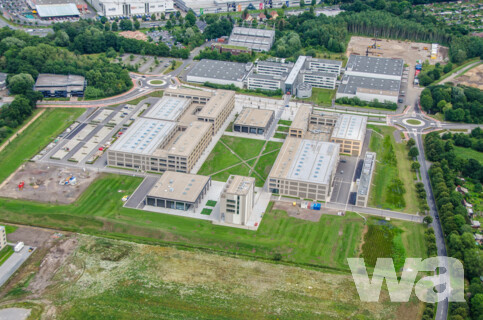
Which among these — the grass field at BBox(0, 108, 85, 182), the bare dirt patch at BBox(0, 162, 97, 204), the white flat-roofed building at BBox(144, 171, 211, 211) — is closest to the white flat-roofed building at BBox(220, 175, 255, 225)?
the white flat-roofed building at BBox(144, 171, 211, 211)

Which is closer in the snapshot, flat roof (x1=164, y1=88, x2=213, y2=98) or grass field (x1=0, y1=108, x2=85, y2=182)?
grass field (x1=0, y1=108, x2=85, y2=182)

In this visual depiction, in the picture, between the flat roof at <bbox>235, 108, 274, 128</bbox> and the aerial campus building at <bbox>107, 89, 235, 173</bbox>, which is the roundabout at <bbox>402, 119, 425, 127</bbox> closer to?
the flat roof at <bbox>235, 108, 274, 128</bbox>

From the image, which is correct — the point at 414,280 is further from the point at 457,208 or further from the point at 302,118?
the point at 302,118

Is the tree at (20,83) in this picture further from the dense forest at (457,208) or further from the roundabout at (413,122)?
the dense forest at (457,208)

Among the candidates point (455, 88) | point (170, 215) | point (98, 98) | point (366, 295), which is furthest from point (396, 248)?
point (98, 98)

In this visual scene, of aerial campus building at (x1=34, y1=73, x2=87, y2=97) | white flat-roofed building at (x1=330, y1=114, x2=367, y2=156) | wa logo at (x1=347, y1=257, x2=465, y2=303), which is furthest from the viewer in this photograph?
aerial campus building at (x1=34, y1=73, x2=87, y2=97)
